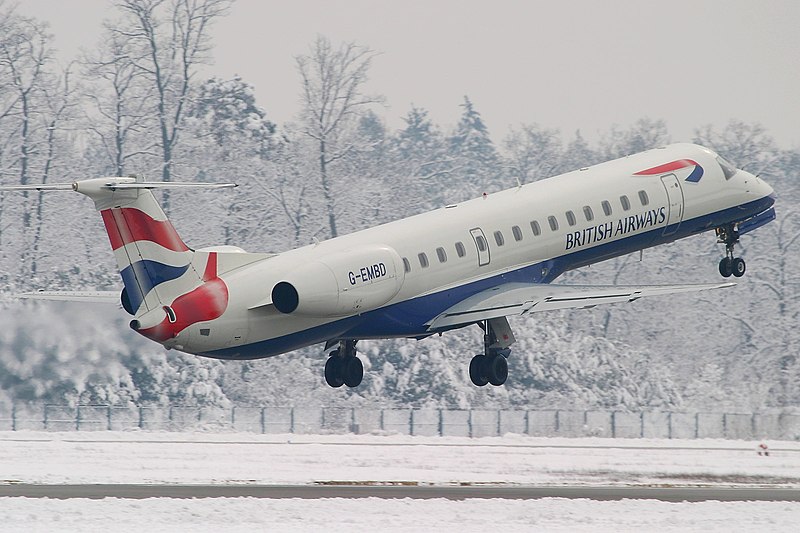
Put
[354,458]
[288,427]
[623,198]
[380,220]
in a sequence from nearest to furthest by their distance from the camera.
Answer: [623,198] < [354,458] < [288,427] < [380,220]

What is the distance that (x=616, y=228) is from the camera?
42188 mm

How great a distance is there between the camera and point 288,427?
2734 inches

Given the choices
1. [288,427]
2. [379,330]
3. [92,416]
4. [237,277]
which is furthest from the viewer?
[288,427]

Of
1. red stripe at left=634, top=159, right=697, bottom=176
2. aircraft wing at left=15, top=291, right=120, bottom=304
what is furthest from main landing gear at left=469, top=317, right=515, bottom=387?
aircraft wing at left=15, top=291, right=120, bottom=304

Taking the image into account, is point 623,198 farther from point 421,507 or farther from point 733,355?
point 733,355

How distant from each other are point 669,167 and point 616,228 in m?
2.69

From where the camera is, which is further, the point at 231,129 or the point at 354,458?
the point at 231,129

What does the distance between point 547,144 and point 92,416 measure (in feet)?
129

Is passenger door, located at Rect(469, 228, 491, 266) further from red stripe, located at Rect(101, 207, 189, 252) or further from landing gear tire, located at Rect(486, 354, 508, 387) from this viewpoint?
red stripe, located at Rect(101, 207, 189, 252)

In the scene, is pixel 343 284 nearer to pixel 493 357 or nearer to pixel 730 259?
pixel 493 357

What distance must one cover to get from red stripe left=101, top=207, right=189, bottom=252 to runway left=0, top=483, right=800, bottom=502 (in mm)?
7829

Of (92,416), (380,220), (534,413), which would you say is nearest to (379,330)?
(92,416)

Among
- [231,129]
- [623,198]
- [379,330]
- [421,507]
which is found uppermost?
[231,129]

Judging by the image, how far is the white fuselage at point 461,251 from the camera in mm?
35656
